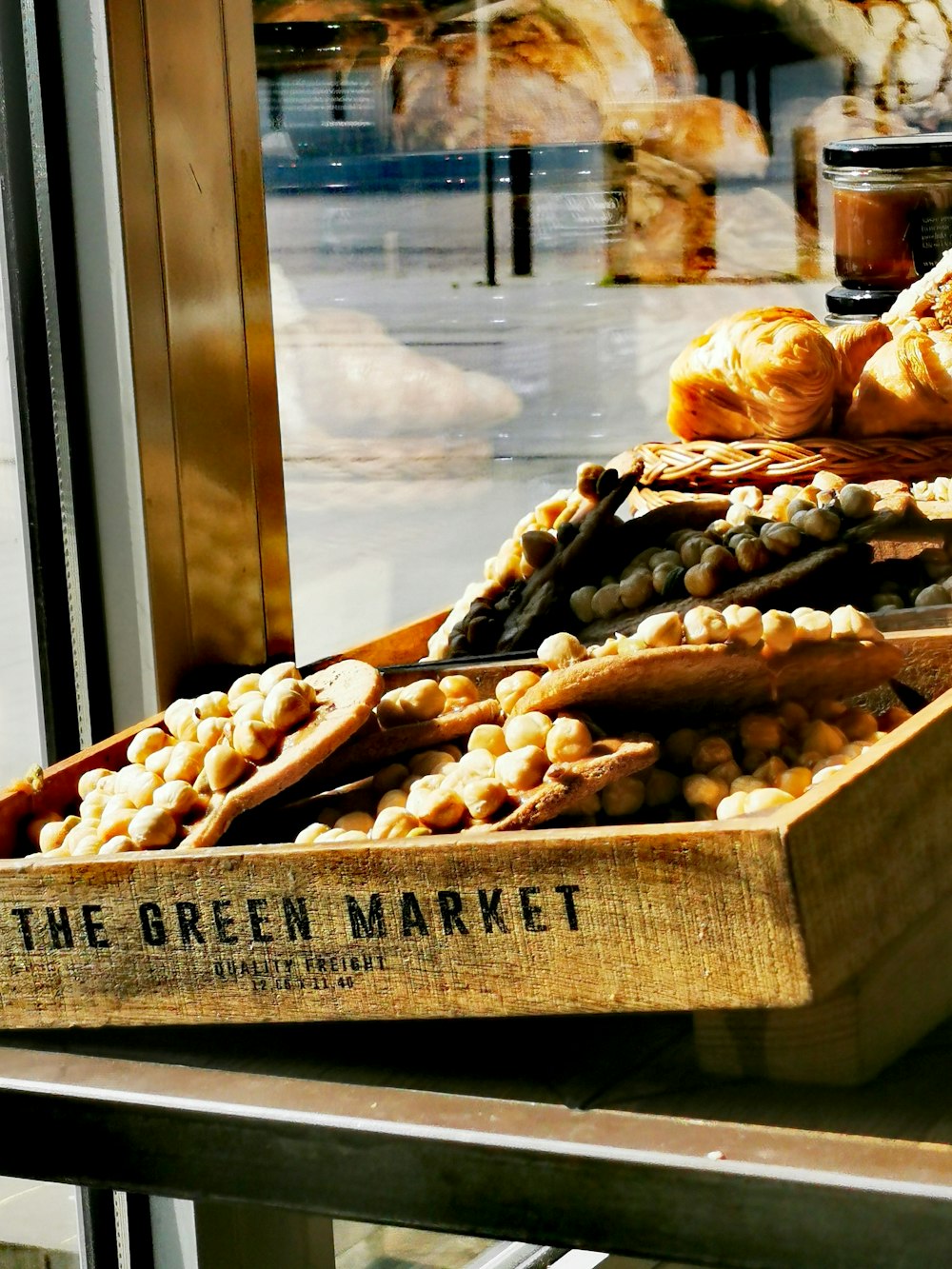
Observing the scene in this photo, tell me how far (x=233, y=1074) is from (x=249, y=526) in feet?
1.99

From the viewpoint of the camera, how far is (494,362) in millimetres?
3895

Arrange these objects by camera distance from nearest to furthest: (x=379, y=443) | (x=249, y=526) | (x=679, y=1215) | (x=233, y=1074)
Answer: (x=679, y=1215), (x=233, y=1074), (x=249, y=526), (x=379, y=443)

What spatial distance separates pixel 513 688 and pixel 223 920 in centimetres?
21

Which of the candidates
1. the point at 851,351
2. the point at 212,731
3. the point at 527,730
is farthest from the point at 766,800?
the point at 851,351

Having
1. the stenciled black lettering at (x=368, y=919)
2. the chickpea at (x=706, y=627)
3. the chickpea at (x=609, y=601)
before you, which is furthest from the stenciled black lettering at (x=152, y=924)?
the chickpea at (x=609, y=601)

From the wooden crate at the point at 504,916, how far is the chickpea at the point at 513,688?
0.51 ft

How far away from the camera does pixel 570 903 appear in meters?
0.64

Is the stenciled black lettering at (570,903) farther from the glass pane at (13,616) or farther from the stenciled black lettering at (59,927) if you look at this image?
the glass pane at (13,616)

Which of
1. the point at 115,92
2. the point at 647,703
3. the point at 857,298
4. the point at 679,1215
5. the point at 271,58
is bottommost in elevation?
the point at 679,1215

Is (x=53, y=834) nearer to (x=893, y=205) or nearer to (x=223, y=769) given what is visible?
(x=223, y=769)

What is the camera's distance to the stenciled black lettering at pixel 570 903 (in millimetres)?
640

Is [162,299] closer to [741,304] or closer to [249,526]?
[249,526]

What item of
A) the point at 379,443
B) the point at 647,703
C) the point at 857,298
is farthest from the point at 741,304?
the point at 647,703

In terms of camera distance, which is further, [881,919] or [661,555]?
[661,555]
